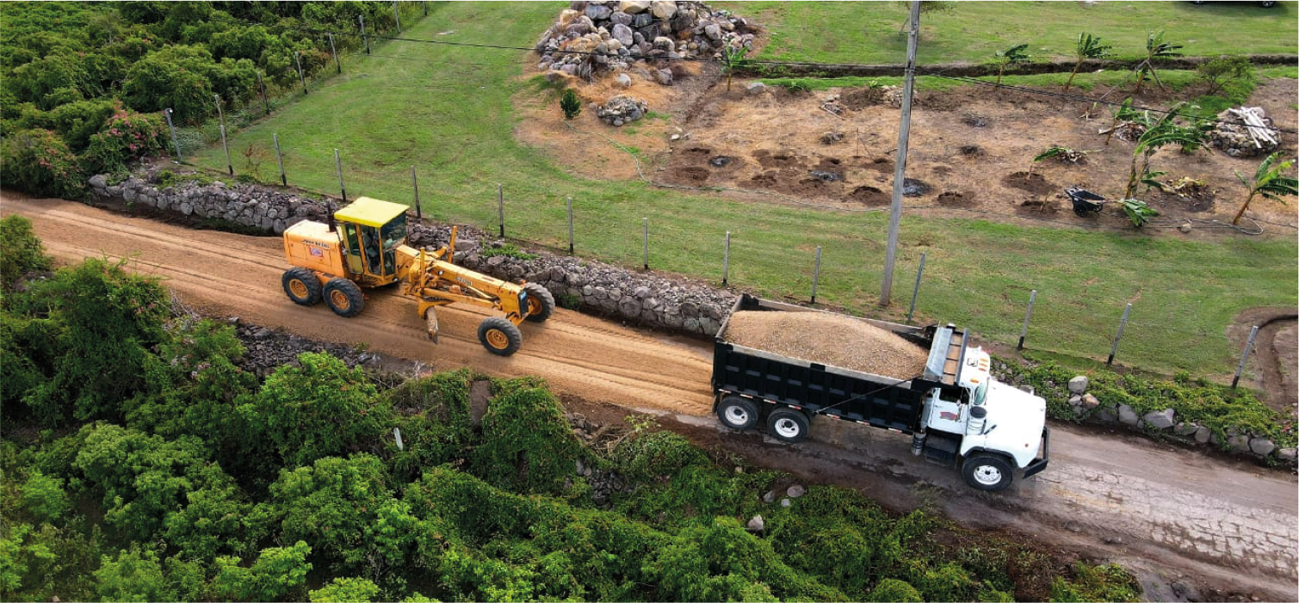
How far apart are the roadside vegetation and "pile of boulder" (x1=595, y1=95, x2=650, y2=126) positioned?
1777 cm

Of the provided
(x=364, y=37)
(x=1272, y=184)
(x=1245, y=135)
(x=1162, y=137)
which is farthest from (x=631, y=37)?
(x=1272, y=184)

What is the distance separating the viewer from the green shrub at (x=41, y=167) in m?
28.3

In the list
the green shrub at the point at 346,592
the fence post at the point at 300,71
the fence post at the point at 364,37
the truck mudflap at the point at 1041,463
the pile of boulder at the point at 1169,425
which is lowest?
the green shrub at the point at 346,592

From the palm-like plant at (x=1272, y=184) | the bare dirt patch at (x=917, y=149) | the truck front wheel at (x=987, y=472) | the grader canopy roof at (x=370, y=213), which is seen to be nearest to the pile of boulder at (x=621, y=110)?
the bare dirt patch at (x=917, y=149)

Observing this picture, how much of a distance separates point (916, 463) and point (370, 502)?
1127cm

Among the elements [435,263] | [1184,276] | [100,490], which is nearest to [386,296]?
[435,263]

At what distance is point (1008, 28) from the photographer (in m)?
44.8

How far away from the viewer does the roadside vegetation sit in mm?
15398

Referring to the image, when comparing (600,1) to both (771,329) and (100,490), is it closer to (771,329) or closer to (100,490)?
(771,329)

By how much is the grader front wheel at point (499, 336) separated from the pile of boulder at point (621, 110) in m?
15.4

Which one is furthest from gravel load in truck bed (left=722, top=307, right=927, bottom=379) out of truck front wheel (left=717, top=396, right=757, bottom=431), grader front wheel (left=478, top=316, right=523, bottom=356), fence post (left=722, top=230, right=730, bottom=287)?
grader front wheel (left=478, top=316, right=523, bottom=356)

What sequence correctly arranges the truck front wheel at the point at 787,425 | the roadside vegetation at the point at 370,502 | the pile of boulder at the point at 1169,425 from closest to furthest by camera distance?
1. the roadside vegetation at the point at 370,502
2. the truck front wheel at the point at 787,425
3. the pile of boulder at the point at 1169,425

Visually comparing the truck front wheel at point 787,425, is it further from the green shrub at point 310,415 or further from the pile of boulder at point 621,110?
the pile of boulder at point 621,110

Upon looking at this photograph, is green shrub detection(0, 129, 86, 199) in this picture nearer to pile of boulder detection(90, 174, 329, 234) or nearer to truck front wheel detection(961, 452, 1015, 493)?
pile of boulder detection(90, 174, 329, 234)
